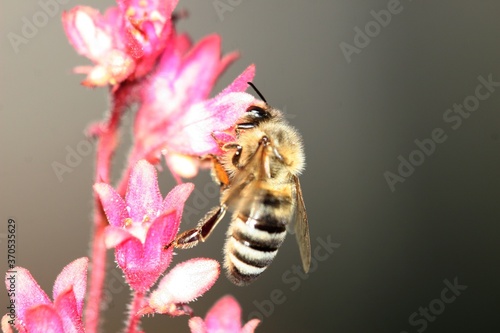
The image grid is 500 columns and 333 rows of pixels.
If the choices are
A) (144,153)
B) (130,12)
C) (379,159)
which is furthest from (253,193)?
(379,159)

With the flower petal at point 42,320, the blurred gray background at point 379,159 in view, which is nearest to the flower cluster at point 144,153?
the flower petal at point 42,320

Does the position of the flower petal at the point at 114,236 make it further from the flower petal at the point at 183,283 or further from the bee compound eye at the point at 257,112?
the bee compound eye at the point at 257,112

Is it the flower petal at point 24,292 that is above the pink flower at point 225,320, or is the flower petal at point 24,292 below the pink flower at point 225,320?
above

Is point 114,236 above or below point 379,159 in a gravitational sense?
above

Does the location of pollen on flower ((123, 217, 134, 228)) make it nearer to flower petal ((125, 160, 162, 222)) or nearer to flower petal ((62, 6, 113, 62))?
flower petal ((125, 160, 162, 222))

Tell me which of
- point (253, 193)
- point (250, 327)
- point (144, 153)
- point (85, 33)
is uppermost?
point (85, 33)

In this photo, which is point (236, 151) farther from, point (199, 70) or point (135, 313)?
point (135, 313)

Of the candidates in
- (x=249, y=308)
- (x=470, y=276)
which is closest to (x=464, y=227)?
(x=470, y=276)
